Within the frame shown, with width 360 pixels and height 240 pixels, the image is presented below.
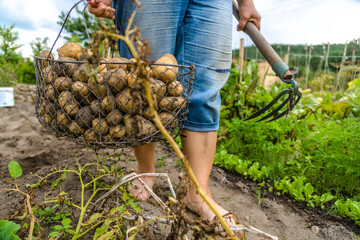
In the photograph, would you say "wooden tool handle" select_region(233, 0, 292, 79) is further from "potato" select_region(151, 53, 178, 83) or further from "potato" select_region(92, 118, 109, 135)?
"potato" select_region(92, 118, 109, 135)

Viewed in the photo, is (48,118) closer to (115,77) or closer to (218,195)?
(115,77)

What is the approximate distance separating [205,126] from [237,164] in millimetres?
1017

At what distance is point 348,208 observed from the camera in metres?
2.01

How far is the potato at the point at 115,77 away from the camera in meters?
1.09

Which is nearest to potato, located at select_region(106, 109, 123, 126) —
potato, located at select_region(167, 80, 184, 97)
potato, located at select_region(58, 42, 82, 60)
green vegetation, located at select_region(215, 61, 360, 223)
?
potato, located at select_region(167, 80, 184, 97)

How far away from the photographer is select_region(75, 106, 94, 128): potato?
3.71ft

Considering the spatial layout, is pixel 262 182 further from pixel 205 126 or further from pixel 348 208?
pixel 205 126

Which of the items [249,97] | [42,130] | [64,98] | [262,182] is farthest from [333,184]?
[42,130]

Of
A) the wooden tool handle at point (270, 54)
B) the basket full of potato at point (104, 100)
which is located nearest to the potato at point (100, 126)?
the basket full of potato at point (104, 100)

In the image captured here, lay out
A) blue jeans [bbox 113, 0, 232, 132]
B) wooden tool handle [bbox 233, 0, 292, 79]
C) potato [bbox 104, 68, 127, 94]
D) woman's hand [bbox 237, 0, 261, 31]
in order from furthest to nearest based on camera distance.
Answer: woman's hand [bbox 237, 0, 261, 31] < wooden tool handle [bbox 233, 0, 292, 79] < blue jeans [bbox 113, 0, 232, 132] < potato [bbox 104, 68, 127, 94]

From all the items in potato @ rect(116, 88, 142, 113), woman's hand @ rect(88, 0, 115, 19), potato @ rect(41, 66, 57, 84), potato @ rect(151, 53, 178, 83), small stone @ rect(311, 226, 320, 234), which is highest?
woman's hand @ rect(88, 0, 115, 19)

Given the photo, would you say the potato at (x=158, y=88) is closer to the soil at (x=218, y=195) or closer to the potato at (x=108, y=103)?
the potato at (x=108, y=103)

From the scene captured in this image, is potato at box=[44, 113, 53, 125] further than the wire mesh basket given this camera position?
Yes

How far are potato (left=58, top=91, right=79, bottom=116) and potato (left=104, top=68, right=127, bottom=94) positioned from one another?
7.2 inches
